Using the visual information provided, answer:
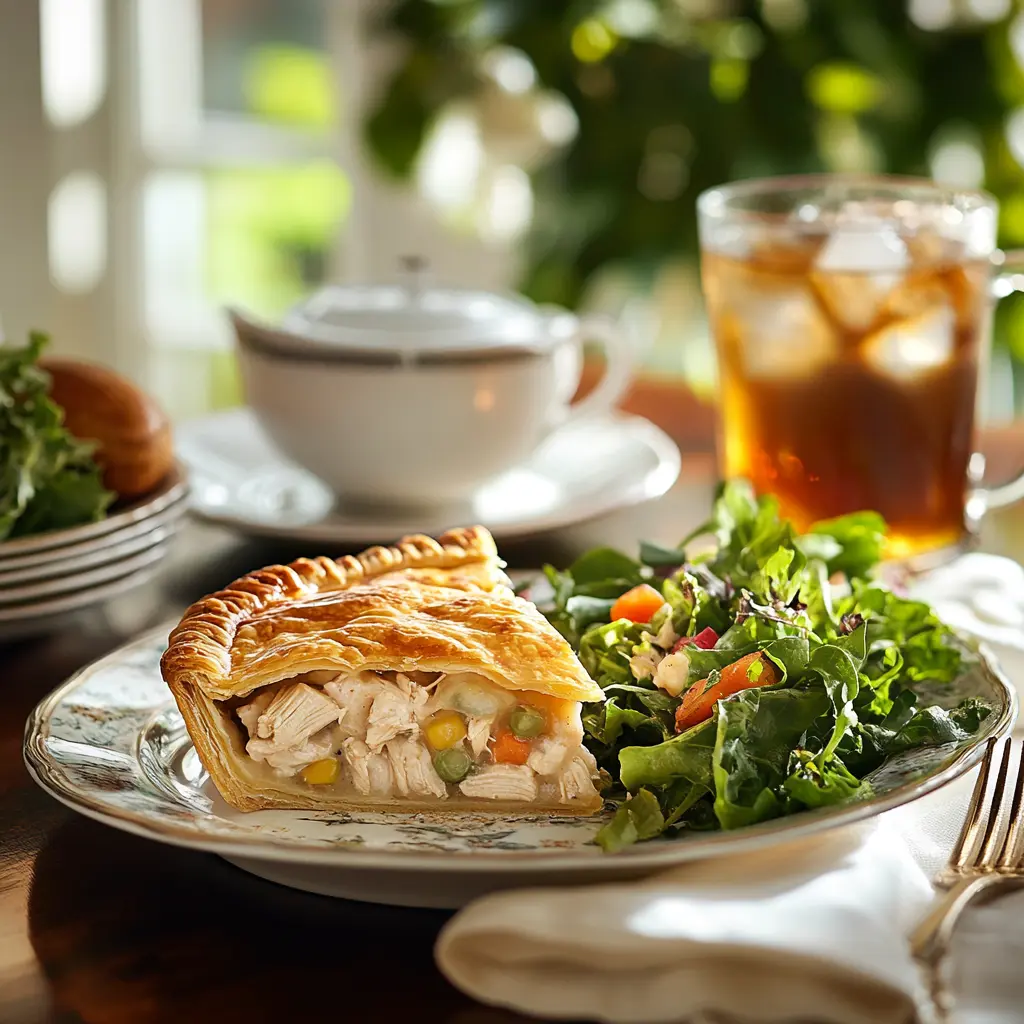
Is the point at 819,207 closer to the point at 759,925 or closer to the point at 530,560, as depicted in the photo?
the point at 530,560

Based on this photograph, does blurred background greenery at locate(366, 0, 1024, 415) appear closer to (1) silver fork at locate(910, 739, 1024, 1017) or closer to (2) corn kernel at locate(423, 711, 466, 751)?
(1) silver fork at locate(910, 739, 1024, 1017)

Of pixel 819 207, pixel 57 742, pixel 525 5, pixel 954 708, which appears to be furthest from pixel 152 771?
pixel 525 5

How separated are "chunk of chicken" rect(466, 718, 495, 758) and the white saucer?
73cm

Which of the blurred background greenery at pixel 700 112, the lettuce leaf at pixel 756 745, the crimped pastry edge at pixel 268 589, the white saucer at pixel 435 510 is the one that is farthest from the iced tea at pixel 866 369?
the blurred background greenery at pixel 700 112

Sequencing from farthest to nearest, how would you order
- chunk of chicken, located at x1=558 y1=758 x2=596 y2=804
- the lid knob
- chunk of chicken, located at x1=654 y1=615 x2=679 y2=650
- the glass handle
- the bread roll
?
the lid knob
the glass handle
the bread roll
chunk of chicken, located at x1=654 y1=615 x2=679 y2=650
chunk of chicken, located at x1=558 y1=758 x2=596 y2=804

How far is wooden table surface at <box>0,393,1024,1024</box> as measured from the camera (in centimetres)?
101

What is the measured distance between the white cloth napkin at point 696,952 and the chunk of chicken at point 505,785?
10.6 inches

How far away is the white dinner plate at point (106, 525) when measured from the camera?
1.71m

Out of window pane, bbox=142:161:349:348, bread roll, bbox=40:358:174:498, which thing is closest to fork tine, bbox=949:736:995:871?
bread roll, bbox=40:358:174:498

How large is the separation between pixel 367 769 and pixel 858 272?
1059 millimetres

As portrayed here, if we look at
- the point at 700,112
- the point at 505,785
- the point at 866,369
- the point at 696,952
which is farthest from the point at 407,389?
the point at 700,112

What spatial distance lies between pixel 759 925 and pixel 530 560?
3.88 ft

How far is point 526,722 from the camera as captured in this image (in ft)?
4.54

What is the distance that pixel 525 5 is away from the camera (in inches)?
166
